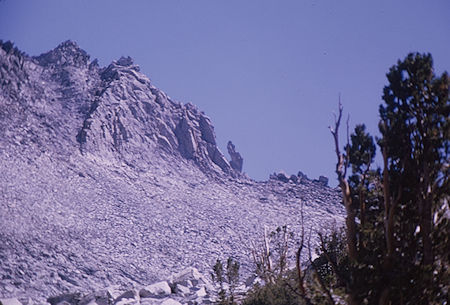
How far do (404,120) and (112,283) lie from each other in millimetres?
35181

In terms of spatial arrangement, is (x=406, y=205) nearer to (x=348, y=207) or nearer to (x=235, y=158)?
(x=348, y=207)

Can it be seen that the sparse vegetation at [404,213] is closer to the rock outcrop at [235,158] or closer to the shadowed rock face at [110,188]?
the shadowed rock face at [110,188]

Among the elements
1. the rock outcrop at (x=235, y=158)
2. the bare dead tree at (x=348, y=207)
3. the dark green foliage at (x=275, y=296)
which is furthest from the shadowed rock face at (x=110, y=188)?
the bare dead tree at (x=348, y=207)

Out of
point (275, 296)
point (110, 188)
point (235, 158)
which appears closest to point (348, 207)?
point (275, 296)

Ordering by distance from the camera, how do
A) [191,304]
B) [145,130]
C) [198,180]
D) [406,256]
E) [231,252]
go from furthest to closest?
[145,130] → [198,180] → [231,252] → [191,304] → [406,256]

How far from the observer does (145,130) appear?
3354 inches

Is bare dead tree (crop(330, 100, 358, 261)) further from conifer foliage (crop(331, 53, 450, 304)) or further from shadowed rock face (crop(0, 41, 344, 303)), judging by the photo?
shadowed rock face (crop(0, 41, 344, 303))

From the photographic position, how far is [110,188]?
61531 mm

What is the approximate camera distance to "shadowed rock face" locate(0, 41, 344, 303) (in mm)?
→ 42000

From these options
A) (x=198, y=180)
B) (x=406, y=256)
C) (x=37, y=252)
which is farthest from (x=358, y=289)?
(x=198, y=180)

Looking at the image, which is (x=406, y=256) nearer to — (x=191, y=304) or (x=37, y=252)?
(x=191, y=304)

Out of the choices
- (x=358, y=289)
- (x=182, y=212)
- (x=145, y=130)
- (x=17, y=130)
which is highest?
(x=145, y=130)

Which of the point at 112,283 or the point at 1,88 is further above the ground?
the point at 1,88

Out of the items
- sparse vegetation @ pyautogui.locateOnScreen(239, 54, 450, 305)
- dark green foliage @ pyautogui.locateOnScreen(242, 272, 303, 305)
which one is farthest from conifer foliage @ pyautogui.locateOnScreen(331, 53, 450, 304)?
dark green foliage @ pyautogui.locateOnScreen(242, 272, 303, 305)
